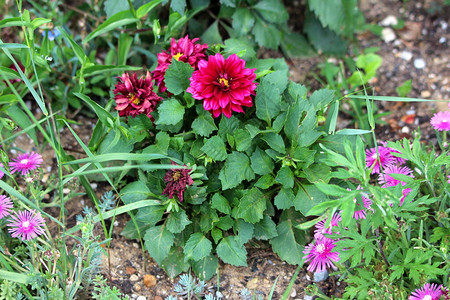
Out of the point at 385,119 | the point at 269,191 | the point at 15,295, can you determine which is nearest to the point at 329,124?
the point at 269,191

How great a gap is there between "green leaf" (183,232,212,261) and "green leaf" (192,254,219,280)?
8cm

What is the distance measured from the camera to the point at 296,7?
2766mm

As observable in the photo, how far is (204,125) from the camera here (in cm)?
176

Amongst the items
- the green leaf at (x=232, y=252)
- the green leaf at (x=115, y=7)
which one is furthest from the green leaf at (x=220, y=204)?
the green leaf at (x=115, y=7)

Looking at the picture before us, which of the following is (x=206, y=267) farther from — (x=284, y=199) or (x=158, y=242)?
(x=284, y=199)

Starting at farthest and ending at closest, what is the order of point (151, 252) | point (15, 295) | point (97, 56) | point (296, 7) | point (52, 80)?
1. point (296, 7)
2. point (97, 56)
3. point (52, 80)
4. point (151, 252)
5. point (15, 295)

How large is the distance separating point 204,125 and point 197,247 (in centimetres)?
45

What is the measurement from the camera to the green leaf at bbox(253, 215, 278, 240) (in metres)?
1.79

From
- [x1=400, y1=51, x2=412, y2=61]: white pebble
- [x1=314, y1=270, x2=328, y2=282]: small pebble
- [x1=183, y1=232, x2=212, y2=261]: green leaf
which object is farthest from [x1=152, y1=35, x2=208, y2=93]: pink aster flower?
[x1=400, y1=51, x2=412, y2=61]: white pebble

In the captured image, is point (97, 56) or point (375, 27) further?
point (375, 27)

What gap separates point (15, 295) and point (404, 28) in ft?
8.02

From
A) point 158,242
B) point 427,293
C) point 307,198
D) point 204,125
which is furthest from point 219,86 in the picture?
point 427,293

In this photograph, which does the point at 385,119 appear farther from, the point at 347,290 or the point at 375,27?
the point at 347,290

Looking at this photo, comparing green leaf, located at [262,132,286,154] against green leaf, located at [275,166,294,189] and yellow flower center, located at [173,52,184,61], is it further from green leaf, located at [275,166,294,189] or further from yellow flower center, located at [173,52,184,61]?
yellow flower center, located at [173,52,184,61]
